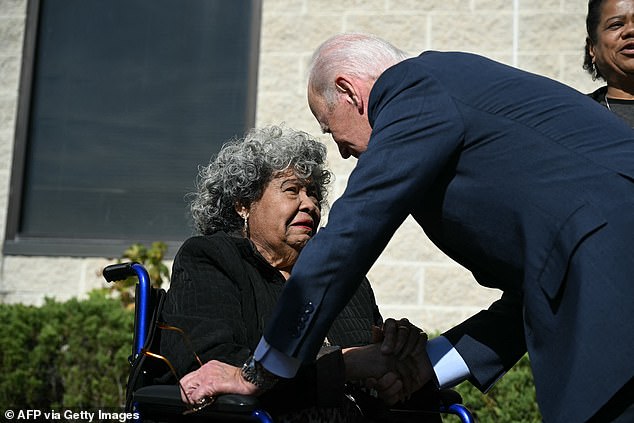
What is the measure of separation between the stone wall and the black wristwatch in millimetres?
3110

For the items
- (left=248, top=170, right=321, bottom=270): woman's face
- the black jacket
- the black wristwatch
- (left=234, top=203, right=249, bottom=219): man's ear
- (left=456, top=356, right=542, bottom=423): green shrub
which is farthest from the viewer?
(left=456, top=356, right=542, bottom=423): green shrub

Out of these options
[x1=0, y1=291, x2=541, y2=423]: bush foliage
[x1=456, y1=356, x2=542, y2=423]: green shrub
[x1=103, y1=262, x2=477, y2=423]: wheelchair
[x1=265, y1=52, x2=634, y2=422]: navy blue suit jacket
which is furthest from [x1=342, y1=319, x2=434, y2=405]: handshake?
[x1=0, y1=291, x2=541, y2=423]: bush foliage

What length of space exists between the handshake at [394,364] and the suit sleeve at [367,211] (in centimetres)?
60

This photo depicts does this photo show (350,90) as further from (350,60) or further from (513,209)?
(513,209)

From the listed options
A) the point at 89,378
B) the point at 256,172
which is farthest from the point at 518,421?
the point at 89,378

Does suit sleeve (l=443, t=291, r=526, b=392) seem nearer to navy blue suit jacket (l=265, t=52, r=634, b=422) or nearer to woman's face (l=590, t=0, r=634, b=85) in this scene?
navy blue suit jacket (l=265, t=52, r=634, b=422)

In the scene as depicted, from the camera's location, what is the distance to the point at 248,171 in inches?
129

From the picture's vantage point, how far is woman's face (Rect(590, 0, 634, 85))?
3.22m

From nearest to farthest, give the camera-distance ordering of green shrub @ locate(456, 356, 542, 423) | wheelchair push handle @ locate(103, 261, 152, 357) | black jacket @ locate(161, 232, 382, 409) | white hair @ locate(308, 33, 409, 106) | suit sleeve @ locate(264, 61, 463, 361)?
1. suit sleeve @ locate(264, 61, 463, 361)
2. white hair @ locate(308, 33, 409, 106)
3. black jacket @ locate(161, 232, 382, 409)
4. wheelchair push handle @ locate(103, 261, 152, 357)
5. green shrub @ locate(456, 356, 542, 423)

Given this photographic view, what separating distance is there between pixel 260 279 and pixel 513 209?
1.31 m

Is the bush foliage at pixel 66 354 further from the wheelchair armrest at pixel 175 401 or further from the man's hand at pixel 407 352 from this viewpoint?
the man's hand at pixel 407 352

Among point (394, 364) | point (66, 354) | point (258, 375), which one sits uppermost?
point (258, 375)

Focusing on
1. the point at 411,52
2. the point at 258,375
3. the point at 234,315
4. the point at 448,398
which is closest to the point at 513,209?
the point at 258,375

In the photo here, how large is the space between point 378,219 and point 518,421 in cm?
280
